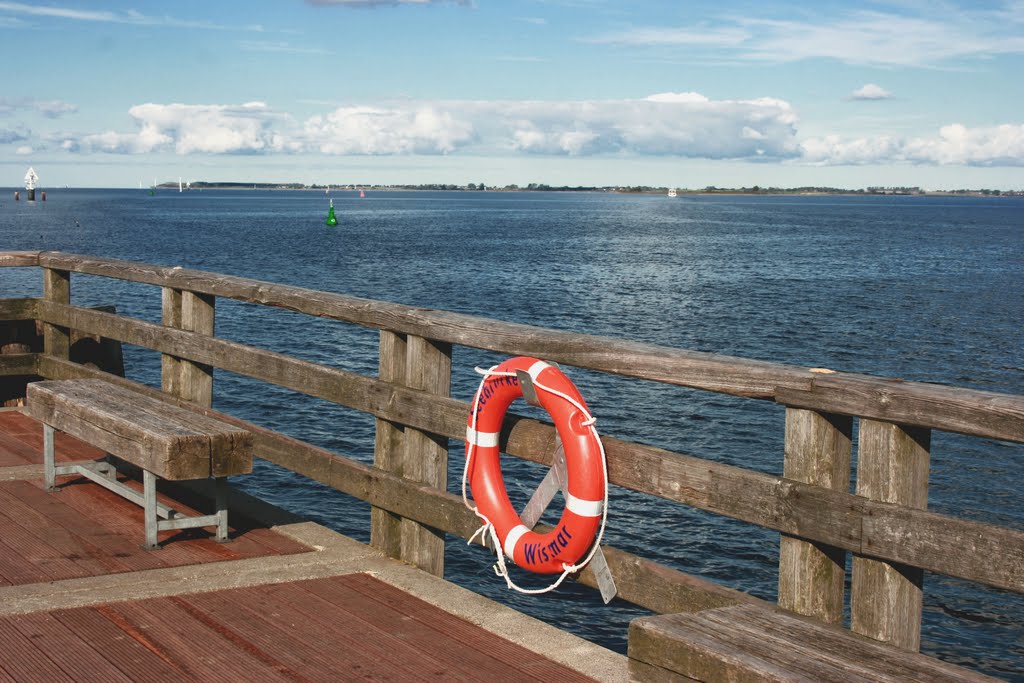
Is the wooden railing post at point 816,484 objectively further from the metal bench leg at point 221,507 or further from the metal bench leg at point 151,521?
the metal bench leg at point 151,521

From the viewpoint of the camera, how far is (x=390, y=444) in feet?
16.4

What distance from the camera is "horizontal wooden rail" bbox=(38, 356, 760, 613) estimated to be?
3.67 metres

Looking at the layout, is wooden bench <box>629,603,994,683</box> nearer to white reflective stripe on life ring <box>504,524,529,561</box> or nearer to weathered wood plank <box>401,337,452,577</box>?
white reflective stripe on life ring <box>504,524,529,561</box>

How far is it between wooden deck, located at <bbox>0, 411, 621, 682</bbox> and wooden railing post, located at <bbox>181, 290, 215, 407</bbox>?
1016mm

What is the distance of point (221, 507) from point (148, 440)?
0.55 m

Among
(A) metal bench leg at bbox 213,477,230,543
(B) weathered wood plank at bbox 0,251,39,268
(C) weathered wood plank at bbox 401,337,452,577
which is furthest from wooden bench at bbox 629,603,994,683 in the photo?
(B) weathered wood plank at bbox 0,251,39,268

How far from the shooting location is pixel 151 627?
4.02 meters

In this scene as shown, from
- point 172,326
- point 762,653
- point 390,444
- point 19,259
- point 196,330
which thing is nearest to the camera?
point 762,653

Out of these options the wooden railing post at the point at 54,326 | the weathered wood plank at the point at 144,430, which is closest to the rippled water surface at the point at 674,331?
the wooden railing post at the point at 54,326

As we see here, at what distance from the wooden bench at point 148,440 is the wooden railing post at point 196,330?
0.49m

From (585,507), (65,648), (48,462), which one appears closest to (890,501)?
(585,507)

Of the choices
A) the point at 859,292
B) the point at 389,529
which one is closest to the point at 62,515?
the point at 389,529

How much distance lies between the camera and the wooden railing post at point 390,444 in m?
4.90

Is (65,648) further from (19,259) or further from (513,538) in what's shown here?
(19,259)
